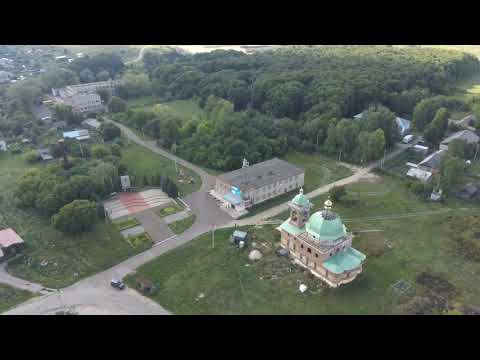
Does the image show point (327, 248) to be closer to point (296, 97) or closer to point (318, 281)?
point (318, 281)

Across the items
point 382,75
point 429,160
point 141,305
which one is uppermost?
point 382,75

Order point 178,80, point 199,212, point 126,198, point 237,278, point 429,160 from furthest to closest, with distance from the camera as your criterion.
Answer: point 178,80
point 429,160
point 126,198
point 199,212
point 237,278

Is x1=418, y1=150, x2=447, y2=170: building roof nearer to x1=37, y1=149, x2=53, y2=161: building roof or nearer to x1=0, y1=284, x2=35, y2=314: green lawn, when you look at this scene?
x1=0, y1=284, x2=35, y2=314: green lawn

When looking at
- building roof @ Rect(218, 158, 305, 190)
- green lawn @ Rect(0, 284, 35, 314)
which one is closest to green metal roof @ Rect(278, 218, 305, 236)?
building roof @ Rect(218, 158, 305, 190)

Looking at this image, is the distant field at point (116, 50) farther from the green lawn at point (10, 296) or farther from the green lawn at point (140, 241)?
the green lawn at point (10, 296)

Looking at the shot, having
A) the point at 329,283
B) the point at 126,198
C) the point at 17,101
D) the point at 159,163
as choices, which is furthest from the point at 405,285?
the point at 17,101

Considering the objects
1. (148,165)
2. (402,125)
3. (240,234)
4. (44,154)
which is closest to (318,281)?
(240,234)

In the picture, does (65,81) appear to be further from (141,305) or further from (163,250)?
(141,305)
